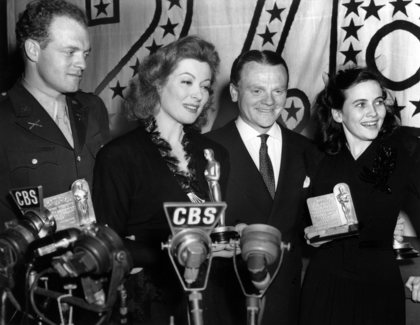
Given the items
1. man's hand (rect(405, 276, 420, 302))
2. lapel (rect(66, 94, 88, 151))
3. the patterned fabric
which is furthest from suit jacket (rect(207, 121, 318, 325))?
lapel (rect(66, 94, 88, 151))

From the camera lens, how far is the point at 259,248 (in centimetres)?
140

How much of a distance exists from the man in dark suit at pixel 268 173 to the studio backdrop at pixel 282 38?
0.85m

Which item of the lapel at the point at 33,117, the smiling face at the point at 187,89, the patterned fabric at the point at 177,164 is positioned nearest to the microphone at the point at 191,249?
the patterned fabric at the point at 177,164

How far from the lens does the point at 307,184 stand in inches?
106

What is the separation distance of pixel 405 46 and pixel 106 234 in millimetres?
2602

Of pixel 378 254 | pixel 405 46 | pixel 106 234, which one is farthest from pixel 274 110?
pixel 106 234

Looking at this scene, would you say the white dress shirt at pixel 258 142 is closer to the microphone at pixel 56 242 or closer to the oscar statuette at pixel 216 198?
the oscar statuette at pixel 216 198

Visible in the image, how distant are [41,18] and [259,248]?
59.0 inches

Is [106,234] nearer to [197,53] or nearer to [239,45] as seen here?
[197,53]

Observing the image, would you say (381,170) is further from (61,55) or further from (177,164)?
(61,55)

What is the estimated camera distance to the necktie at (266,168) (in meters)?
2.69

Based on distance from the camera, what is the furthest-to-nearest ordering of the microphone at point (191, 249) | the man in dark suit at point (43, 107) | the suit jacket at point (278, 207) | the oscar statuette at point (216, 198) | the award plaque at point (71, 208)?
the suit jacket at point (278, 207), the man in dark suit at point (43, 107), the award plaque at point (71, 208), the oscar statuette at point (216, 198), the microphone at point (191, 249)

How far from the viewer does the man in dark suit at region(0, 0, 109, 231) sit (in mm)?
2357

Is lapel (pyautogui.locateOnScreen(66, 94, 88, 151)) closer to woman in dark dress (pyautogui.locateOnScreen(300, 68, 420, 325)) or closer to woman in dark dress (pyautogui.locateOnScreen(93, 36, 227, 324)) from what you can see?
woman in dark dress (pyautogui.locateOnScreen(93, 36, 227, 324))
